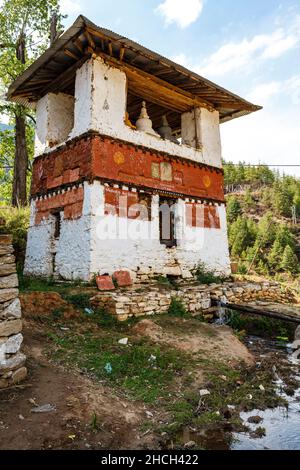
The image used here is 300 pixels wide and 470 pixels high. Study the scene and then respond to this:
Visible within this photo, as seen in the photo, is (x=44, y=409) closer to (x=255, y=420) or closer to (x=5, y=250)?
(x=5, y=250)

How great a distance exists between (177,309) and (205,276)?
2929 mm

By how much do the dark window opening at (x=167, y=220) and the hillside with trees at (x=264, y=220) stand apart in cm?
3627

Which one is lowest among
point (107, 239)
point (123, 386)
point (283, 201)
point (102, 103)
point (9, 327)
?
point (123, 386)

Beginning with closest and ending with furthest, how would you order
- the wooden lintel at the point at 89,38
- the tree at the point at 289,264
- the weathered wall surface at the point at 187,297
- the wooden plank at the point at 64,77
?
1. the weathered wall surface at the point at 187,297
2. the wooden lintel at the point at 89,38
3. the wooden plank at the point at 64,77
4. the tree at the point at 289,264

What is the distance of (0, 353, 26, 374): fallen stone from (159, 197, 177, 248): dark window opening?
786 cm

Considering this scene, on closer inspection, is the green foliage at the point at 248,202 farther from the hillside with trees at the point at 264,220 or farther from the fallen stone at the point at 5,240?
the fallen stone at the point at 5,240

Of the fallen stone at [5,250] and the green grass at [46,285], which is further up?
the fallen stone at [5,250]

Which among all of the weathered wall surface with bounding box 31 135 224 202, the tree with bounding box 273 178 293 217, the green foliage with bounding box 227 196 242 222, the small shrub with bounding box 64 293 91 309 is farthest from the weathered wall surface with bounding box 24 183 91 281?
the tree with bounding box 273 178 293 217

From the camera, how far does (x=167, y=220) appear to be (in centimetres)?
1212

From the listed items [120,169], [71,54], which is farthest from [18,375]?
[71,54]

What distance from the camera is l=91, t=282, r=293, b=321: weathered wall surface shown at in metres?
8.45

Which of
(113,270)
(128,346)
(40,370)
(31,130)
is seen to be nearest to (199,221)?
(113,270)

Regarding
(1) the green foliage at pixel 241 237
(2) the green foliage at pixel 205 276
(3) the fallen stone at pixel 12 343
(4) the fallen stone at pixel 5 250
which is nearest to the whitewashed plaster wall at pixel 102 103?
(2) the green foliage at pixel 205 276

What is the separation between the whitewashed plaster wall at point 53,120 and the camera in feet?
39.3
